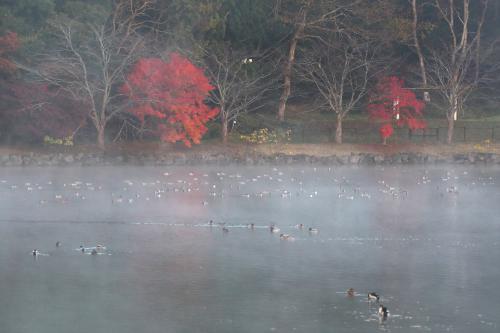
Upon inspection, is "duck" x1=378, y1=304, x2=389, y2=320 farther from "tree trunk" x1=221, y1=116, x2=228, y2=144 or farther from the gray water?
"tree trunk" x1=221, y1=116, x2=228, y2=144

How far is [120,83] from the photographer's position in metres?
44.2

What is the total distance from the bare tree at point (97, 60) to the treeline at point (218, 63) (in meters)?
0.08

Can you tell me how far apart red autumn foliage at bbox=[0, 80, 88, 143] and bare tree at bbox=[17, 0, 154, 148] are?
1.81ft

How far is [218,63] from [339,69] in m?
5.94

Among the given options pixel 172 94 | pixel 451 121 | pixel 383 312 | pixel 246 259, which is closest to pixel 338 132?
pixel 451 121

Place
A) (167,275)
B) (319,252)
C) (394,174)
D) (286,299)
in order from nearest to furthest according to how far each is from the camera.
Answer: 1. (286,299)
2. (167,275)
3. (319,252)
4. (394,174)

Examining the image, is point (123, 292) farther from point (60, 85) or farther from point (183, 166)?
point (60, 85)

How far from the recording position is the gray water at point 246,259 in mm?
12672

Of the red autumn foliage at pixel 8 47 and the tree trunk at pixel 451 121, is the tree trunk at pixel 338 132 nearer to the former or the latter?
the tree trunk at pixel 451 121

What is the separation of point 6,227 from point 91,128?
77.6 ft

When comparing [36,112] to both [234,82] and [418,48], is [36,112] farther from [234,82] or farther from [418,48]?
[418,48]

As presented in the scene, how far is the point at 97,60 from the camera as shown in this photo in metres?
43.3

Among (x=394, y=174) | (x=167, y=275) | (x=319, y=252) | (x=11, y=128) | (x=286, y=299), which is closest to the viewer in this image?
(x=286, y=299)

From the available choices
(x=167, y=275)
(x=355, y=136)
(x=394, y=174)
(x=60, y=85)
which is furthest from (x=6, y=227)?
(x=355, y=136)
